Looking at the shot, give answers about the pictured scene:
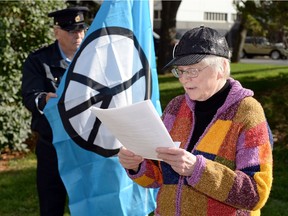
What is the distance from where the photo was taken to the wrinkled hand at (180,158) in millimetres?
2273

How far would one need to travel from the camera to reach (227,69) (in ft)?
Result: 8.16

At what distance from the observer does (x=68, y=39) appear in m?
4.23

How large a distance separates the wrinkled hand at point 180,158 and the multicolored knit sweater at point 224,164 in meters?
0.03

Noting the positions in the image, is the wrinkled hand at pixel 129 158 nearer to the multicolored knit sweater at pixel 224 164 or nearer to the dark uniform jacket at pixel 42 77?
the multicolored knit sweater at pixel 224 164

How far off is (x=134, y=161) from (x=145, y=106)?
490 mm

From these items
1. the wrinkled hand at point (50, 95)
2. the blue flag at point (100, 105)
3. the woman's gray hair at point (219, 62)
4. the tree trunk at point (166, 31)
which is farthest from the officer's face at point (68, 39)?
the tree trunk at point (166, 31)

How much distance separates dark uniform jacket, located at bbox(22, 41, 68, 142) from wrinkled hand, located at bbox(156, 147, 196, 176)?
190cm

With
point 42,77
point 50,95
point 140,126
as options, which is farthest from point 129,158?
point 42,77

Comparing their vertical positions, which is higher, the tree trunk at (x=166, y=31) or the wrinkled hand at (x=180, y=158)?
the wrinkled hand at (x=180, y=158)

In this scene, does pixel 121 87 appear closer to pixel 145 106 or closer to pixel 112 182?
pixel 112 182

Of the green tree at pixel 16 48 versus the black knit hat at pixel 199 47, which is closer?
the black knit hat at pixel 199 47

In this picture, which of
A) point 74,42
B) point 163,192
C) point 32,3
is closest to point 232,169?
point 163,192

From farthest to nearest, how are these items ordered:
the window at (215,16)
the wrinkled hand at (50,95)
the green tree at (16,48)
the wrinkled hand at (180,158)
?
1. the window at (215,16)
2. the green tree at (16,48)
3. the wrinkled hand at (50,95)
4. the wrinkled hand at (180,158)

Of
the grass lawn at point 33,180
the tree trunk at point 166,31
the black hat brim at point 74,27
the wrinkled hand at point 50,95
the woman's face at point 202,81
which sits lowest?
the tree trunk at point 166,31
